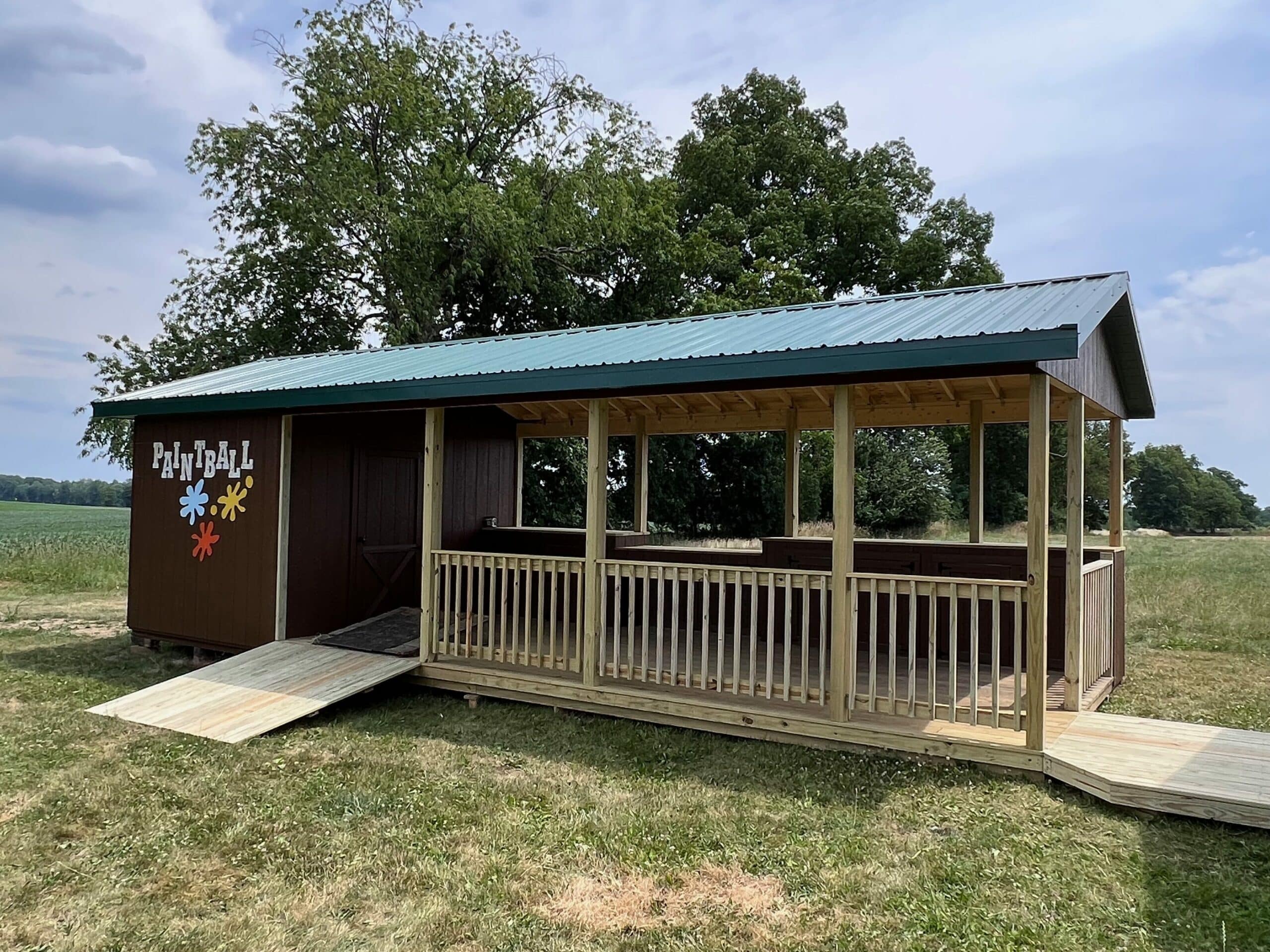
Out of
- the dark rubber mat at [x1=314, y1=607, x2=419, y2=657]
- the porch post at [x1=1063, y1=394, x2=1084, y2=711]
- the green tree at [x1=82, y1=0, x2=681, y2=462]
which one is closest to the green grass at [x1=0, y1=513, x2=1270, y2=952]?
the dark rubber mat at [x1=314, y1=607, x2=419, y2=657]

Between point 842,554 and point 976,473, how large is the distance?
3419 mm

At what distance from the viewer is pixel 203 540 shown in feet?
26.2

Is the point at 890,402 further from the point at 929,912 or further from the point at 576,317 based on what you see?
the point at 576,317

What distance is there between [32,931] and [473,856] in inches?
64.0

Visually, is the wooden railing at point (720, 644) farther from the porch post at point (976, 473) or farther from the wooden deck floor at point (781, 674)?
the porch post at point (976, 473)

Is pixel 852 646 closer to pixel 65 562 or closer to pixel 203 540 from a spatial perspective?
pixel 203 540

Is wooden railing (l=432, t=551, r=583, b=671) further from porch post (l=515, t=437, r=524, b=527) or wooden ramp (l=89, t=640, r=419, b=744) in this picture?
porch post (l=515, t=437, r=524, b=527)

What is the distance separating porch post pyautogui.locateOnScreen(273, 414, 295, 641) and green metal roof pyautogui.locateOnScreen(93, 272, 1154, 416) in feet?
1.29

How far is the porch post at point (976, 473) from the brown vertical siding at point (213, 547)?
6.15 m

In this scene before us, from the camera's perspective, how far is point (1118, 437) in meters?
7.32

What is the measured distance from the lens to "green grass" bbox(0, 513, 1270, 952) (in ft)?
10.4

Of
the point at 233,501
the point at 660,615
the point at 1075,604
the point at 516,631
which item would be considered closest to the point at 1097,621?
the point at 1075,604

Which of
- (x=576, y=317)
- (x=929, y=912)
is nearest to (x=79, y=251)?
(x=576, y=317)

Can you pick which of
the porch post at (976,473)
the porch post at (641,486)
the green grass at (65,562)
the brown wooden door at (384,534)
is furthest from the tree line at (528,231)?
the porch post at (976,473)
